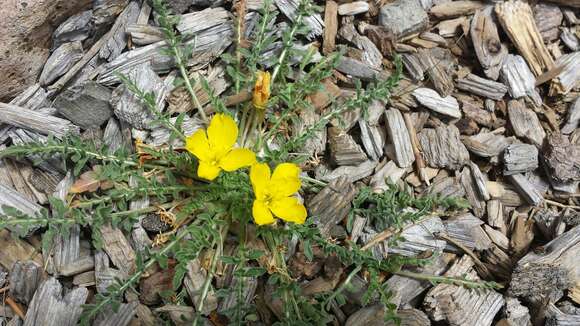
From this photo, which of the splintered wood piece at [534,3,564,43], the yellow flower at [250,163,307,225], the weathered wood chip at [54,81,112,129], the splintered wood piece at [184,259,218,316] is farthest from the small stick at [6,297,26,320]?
the splintered wood piece at [534,3,564,43]

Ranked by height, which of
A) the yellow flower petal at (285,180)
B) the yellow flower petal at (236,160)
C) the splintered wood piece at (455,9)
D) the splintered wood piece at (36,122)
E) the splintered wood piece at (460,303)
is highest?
the splintered wood piece at (455,9)

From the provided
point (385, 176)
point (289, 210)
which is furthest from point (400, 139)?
point (289, 210)

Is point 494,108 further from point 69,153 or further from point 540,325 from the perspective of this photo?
point 69,153

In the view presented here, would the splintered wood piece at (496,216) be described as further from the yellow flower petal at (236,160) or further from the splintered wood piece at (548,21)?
the yellow flower petal at (236,160)

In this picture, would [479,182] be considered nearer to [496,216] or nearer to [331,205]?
[496,216]

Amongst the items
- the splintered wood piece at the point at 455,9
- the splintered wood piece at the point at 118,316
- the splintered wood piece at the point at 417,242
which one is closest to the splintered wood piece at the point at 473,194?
the splintered wood piece at the point at 417,242

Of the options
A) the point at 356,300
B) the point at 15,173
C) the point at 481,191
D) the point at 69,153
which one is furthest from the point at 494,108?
the point at 15,173
